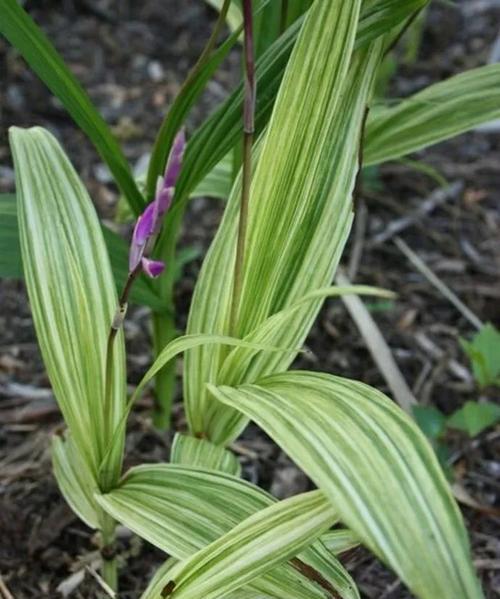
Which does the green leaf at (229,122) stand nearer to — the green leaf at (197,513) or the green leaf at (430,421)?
the green leaf at (197,513)

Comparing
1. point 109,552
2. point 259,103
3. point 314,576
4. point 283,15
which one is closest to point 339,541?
point 314,576

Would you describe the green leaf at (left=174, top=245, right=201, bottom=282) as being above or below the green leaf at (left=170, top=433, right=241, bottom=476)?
above

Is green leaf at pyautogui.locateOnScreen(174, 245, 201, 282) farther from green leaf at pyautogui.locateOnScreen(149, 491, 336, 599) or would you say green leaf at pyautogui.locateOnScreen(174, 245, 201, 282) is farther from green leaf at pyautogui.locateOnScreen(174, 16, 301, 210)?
green leaf at pyautogui.locateOnScreen(149, 491, 336, 599)

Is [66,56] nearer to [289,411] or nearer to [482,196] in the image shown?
[482,196]

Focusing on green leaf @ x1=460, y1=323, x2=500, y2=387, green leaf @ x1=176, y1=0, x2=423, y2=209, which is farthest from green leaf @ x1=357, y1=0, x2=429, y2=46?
green leaf @ x1=460, y1=323, x2=500, y2=387

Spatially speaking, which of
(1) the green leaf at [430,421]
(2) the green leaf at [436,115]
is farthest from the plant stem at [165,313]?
(1) the green leaf at [430,421]

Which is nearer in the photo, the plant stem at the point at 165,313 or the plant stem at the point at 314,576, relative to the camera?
the plant stem at the point at 314,576

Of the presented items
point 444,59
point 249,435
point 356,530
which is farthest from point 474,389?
point 444,59

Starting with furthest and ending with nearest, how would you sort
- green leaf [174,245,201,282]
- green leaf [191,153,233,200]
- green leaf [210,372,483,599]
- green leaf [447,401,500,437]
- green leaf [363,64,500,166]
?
green leaf [174,245,201,282] → green leaf [191,153,233,200] → green leaf [447,401,500,437] → green leaf [363,64,500,166] → green leaf [210,372,483,599]
